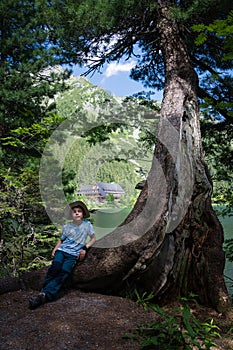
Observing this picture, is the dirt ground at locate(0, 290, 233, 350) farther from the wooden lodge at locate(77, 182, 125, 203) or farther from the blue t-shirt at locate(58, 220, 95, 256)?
the wooden lodge at locate(77, 182, 125, 203)

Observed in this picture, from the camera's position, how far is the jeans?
121 inches

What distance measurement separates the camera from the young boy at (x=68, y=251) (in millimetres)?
3143

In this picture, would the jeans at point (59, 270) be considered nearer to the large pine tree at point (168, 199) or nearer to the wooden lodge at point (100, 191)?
the large pine tree at point (168, 199)

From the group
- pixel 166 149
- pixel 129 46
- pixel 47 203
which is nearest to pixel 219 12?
pixel 129 46

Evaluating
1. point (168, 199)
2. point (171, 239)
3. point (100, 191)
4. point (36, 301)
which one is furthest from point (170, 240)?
point (100, 191)

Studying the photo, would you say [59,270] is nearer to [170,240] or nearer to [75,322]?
[75,322]

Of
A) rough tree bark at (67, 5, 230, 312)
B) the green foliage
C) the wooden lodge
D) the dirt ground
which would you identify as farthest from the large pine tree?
the wooden lodge

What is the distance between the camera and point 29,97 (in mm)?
6004

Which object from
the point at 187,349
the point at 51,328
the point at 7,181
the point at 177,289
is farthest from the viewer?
the point at 7,181

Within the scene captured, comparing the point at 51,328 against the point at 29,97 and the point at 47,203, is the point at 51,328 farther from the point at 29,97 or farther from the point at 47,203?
the point at 29,97

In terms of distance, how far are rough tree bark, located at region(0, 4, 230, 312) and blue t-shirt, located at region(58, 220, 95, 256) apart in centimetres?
19

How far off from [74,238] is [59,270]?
392mm

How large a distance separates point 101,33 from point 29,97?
2131 mm

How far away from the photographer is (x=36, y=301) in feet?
9.11
